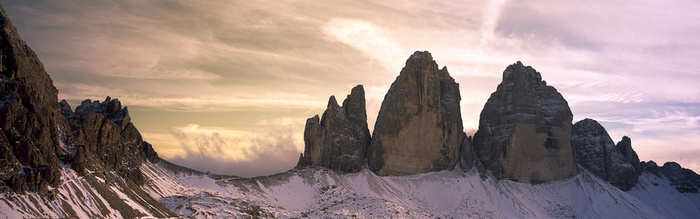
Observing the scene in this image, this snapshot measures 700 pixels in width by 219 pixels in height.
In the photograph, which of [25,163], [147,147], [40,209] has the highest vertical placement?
[147,147]

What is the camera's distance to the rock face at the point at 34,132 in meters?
95.4

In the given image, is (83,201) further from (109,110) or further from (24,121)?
(109,110)

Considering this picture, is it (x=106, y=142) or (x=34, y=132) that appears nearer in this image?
(x=34, y=132)

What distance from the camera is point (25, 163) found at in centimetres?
9712

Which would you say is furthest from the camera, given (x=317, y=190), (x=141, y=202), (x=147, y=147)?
(x=317, y=190)

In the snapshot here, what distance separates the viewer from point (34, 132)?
334 feet

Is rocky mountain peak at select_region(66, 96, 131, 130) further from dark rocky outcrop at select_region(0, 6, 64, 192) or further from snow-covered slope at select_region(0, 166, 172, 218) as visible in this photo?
dark rocky outcrop at select_region(0, 6, 64, 192)

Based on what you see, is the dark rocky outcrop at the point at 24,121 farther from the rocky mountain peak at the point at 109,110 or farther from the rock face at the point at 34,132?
the rocky mountain peak at the point at 109,110

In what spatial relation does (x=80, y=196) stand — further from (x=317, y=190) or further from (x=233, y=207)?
(x=317, y=190)

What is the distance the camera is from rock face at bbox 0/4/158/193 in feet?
313

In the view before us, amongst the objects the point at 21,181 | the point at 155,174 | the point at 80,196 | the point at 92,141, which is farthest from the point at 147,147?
the point at 21,181

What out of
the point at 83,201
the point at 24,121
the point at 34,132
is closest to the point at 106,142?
the point at 83,201

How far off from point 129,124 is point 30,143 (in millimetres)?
59322

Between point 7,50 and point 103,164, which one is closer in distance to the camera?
point 7,50
